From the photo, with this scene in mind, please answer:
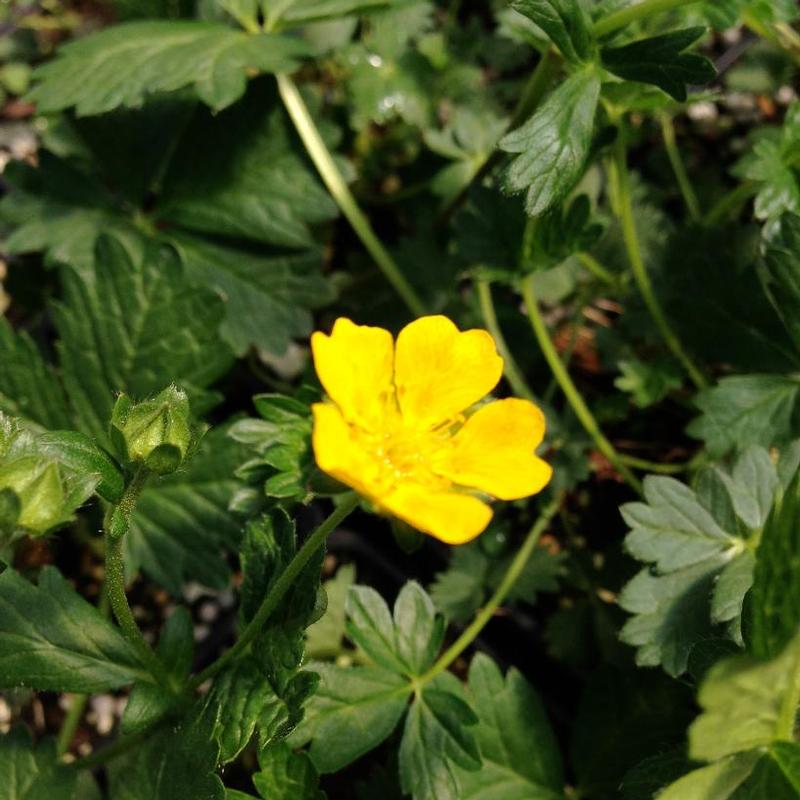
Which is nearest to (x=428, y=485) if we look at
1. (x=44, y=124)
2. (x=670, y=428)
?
(x=670, y=428)

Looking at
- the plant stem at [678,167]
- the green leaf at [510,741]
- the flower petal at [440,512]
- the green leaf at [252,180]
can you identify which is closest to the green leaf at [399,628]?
the green leaf at [510,741]

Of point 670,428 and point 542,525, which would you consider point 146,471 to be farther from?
point 670,428

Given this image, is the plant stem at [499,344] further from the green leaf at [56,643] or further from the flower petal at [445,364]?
the green leaf at [56,643]

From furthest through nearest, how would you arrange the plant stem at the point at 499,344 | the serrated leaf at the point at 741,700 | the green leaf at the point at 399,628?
the plant stem at the point at 499,344 → the green leaf at the point at 399,628 → the serrated leaf at the point at 741,700

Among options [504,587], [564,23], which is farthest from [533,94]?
[504,587]

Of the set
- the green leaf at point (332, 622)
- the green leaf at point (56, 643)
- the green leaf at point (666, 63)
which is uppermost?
the green leaf at point (666, 63)

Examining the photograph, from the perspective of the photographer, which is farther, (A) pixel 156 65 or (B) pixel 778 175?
Answer: (A) pixel 156 65

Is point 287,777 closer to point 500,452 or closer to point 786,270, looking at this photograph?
point 500,452
